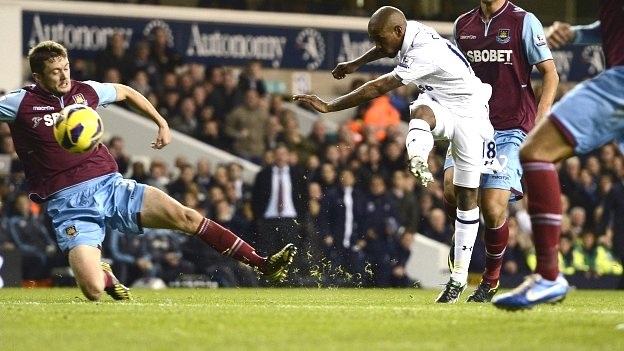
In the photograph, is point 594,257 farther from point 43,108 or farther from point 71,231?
point 43,108

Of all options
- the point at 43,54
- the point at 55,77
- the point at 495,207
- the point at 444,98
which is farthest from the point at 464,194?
the point at 43,54

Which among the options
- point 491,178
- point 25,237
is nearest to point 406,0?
point 25,237

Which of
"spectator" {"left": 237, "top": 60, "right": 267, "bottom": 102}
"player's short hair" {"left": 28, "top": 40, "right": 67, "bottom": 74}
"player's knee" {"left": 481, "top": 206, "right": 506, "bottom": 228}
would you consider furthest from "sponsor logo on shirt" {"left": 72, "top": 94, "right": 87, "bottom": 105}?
"spectator" {"left": 237, "top": 60, "right": 267, "bottom": 102}

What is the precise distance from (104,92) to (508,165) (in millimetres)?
3364

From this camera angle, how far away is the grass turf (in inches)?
242

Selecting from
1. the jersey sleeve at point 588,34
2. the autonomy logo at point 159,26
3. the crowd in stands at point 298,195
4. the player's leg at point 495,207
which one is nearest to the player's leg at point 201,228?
the player's leg at point 495,207

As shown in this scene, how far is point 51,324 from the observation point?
719 cm

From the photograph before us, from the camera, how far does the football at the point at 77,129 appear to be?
9375 mm

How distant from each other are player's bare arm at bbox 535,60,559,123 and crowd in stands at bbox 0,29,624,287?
5239 mm

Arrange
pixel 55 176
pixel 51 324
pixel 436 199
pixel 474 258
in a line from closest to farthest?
1. pixel 51 324
2. pixel 55 176
3. pixel 474 258
4. pixel 436 199

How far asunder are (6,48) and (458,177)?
1249cm

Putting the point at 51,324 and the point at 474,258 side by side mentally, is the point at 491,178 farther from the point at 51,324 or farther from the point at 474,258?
the point at 474,258

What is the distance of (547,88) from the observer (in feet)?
34.3

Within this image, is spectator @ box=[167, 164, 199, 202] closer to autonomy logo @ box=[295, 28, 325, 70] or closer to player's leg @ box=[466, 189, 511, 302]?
autonomy logo @ box=[295, 28, 325, 70]
